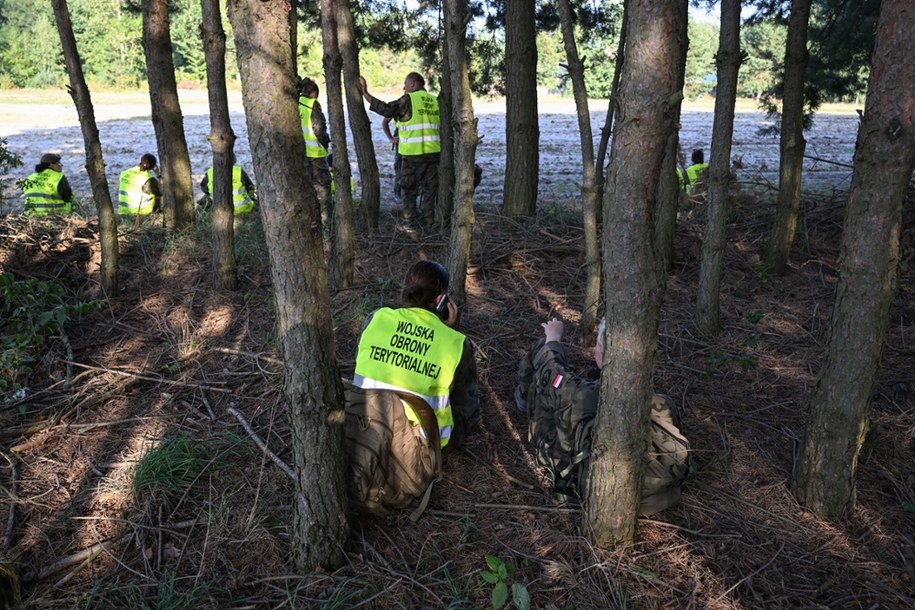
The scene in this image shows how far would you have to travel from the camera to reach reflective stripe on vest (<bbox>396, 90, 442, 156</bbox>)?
27.0 ft

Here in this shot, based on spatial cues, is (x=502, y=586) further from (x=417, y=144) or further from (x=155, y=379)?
(x=417, y=144)

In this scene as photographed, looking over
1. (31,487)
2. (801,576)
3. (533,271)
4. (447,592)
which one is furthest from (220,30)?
(801,576)

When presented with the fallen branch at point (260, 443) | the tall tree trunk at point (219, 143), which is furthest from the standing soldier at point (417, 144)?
the fallen branch at point (260, 443)

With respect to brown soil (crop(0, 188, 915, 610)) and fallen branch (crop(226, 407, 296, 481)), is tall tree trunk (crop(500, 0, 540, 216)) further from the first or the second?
fallen branch (crop(226, 407, 296, 481))

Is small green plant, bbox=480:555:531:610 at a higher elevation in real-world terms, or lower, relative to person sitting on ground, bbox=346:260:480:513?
lower

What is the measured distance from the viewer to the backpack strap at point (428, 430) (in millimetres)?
3605

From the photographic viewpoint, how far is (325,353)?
296cm

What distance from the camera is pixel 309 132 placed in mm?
8148

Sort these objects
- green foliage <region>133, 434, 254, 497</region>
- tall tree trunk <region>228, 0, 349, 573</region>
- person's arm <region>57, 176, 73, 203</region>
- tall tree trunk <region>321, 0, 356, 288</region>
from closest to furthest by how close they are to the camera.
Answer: tall tree trunk <region>228, 0, 349, 573</region>, green foliage <region>133, 434, 254, 497</region>, tall tree trunk <region>321, 0, 356, 288</region>, person's arm <region>57, 176, 73, 203</region>

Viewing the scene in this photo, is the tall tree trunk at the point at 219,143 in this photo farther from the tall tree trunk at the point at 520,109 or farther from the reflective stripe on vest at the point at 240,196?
the tall tree trunk at the point at 520,109

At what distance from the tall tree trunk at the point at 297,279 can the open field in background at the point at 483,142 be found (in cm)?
616

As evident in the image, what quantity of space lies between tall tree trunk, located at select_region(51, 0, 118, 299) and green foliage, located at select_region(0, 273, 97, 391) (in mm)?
378

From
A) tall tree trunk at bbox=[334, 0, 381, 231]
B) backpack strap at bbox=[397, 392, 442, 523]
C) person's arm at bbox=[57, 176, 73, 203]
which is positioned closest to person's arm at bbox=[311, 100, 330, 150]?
tall tree trunk at bbox=[334, 0, 381, 231]

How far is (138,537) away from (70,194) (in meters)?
6.98
